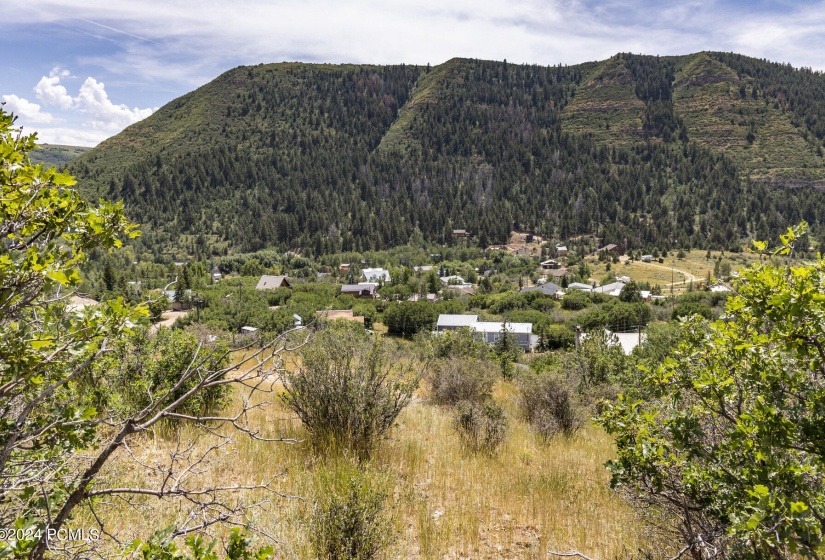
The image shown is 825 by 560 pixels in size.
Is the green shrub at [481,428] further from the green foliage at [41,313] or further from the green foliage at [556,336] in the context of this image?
the green foliage at [556,336]

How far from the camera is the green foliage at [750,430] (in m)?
1.88

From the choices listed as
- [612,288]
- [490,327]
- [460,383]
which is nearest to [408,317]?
[490,327]

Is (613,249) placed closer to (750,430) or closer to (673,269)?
(673,269)

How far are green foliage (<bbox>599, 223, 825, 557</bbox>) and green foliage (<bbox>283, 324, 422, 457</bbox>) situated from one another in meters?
2.48

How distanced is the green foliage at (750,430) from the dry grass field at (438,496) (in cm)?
85

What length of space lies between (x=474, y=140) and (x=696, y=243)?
83.5 meters


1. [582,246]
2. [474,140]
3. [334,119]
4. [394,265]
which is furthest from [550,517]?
[334,119]

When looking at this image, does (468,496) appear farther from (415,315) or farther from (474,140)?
(474,140)

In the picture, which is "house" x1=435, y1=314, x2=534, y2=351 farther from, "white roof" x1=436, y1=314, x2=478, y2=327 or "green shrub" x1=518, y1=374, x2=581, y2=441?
"green shrub" x1=518, y1=374, x2=581, y2=441

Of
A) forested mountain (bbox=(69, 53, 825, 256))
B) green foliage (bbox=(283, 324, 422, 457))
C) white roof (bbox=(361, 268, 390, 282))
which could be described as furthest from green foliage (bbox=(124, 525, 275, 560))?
forested mountain (bbox=(69, 53, 825, 256))

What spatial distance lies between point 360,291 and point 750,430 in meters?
71.9

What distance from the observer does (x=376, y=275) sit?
87.4 meters

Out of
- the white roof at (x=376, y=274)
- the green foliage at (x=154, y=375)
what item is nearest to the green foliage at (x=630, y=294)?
the white roof at (x=376, y=274)

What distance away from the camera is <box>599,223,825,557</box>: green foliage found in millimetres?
1877
